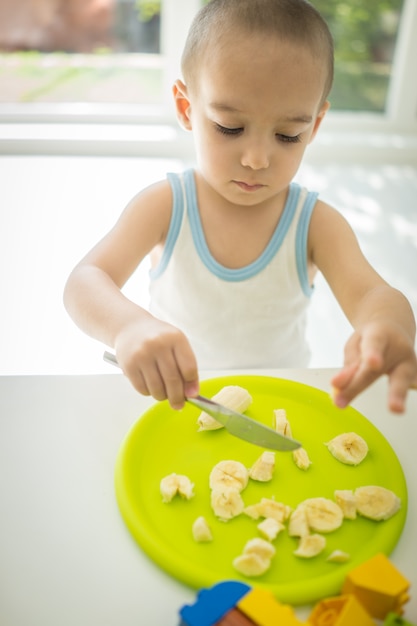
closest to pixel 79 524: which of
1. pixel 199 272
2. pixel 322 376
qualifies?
pixel 322 376

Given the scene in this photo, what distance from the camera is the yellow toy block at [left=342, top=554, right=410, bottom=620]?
57cm

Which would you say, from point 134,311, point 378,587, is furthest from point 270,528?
point 134,311

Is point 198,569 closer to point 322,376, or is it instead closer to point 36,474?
point 36,474

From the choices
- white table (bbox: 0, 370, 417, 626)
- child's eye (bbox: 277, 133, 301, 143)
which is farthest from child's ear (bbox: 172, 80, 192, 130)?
white table (bbox: 0, 370, 417, 626)

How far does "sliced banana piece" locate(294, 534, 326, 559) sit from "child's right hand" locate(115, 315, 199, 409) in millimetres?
179

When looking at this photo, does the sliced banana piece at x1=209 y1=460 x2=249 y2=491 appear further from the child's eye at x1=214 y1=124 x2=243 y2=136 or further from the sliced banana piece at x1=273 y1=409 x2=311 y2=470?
the child's eye at x1=214 y1=124 x2=243 y2=136

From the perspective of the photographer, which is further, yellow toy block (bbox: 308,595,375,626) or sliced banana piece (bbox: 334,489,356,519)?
sliced banana piece (bbox: 334,489,356,519)

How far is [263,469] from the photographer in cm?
72

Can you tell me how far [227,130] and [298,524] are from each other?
0.51m

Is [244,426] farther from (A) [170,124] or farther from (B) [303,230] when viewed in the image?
(A) [170,124]

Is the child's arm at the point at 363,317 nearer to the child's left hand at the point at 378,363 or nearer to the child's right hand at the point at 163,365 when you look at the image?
the child's left hand at the point at 378,363

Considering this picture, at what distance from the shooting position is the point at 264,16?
34.2 inches

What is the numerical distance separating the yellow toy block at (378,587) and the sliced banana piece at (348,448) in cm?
17

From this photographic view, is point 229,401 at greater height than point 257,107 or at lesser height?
lesser
